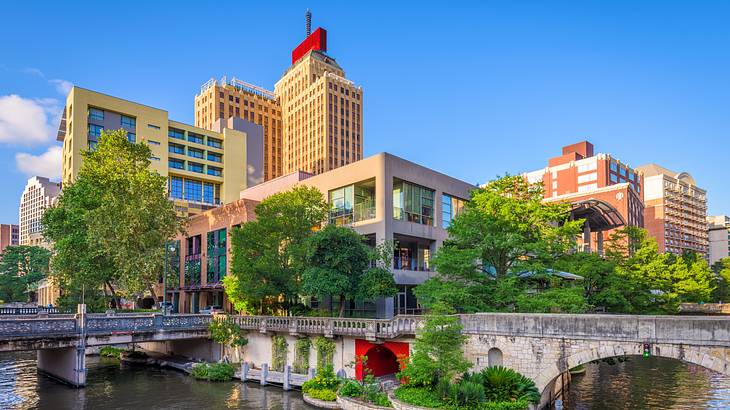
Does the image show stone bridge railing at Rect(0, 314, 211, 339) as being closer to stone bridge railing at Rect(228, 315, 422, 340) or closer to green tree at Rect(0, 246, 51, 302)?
stone bridge railing at Rect(228, 315, 422, 340)

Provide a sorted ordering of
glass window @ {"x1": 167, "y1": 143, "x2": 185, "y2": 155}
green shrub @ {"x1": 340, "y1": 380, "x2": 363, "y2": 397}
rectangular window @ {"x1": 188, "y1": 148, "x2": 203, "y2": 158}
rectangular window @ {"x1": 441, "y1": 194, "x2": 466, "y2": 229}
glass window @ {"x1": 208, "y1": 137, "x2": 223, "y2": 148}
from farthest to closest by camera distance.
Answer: glass window @ {"x1": 208, "y1": 137, "x2": 223, "y2": 148} → rectangular window @ {"x1": 188, "y1": 148, "x2": 203, "y2": 158} → glass window @ {"x1": 167, "y1": 143, "x2": 185, "y2": 155} → rectangular window @ {"x1": 441, "y1": 194, "x2": 466, "y2": 229} → green shrub @ {"x1": 340, "y1": 380, "x2": 363, "y2": 397}

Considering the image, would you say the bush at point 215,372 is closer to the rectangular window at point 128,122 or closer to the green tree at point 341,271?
the green tree at point 341,271

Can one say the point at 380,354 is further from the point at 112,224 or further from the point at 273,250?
the point at 112,224

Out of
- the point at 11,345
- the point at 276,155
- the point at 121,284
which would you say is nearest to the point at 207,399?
the point at 11,345

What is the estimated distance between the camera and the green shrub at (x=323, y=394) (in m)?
26.8

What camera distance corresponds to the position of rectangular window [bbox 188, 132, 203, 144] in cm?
9150

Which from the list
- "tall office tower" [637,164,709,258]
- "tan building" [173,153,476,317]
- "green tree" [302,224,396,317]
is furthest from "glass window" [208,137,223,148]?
"tall office tower" [637,164,709,258]

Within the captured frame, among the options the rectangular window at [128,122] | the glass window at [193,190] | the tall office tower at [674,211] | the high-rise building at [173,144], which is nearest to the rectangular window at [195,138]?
the high-rise building at [173,144]

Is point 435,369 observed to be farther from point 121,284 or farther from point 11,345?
point 121,284

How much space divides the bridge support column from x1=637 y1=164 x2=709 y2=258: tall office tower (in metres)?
135

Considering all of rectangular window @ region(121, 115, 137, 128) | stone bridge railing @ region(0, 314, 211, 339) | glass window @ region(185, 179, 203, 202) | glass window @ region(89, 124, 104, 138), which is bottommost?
stone bridge railing @ region(0, 314, 211, 339)

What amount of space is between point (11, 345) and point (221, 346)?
13.5 m

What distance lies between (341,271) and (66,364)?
1935 cm

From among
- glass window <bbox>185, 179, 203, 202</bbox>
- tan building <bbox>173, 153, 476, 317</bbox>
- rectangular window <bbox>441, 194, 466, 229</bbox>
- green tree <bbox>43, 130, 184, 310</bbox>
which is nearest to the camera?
tan building <bbox>173, 153, 476, 317</bbox>
